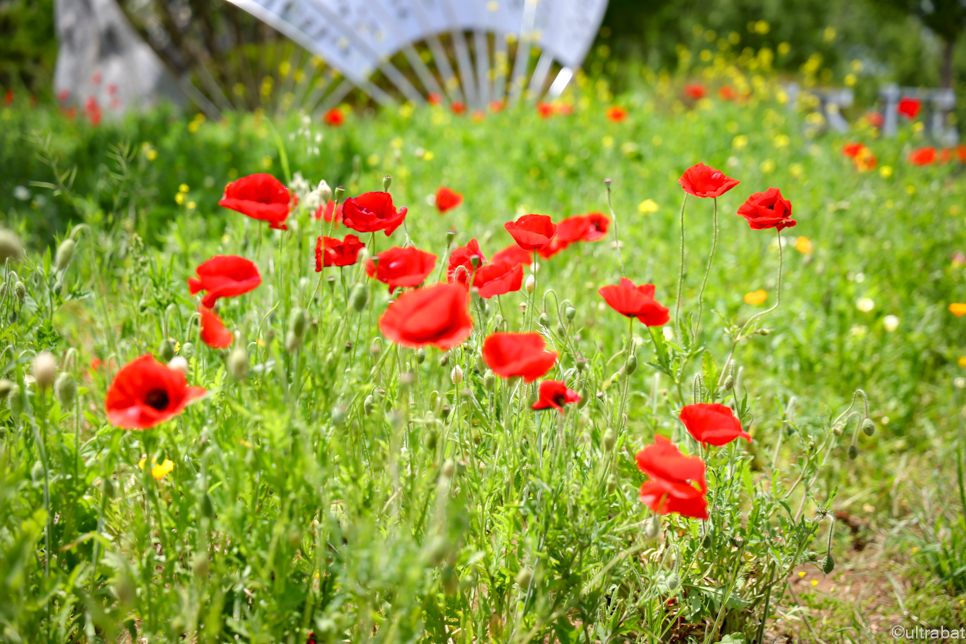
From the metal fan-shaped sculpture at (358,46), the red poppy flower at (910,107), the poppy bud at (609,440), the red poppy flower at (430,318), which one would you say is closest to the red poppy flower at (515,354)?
the red poppy flower at (430,318)

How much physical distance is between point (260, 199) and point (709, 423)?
82 cm

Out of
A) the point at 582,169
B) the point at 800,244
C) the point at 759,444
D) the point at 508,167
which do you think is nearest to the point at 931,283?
the point at 800,244

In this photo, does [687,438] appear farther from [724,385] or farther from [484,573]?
[484,573]

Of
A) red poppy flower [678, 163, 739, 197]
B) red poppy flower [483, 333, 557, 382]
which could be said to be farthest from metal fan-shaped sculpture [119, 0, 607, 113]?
red poppy flower [483, 333, 557, 382]

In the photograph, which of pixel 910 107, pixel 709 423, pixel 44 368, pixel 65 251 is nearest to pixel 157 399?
pixel 44 368

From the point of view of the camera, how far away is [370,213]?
118cm

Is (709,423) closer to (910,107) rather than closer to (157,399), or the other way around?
(157,399)

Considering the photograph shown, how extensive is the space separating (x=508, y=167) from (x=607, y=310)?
221cm

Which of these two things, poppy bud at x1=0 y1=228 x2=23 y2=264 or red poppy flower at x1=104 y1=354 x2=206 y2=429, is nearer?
red poppy flower at x1=104 y1=354 x2=206 y2=429

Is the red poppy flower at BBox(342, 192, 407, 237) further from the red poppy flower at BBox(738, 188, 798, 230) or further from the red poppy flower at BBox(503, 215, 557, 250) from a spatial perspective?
the red poppy flower at BBox(738, 188, 798, 230)

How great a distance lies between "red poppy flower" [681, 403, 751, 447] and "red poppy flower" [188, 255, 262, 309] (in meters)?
0.69

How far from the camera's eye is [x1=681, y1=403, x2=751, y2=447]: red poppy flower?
1.00 meters

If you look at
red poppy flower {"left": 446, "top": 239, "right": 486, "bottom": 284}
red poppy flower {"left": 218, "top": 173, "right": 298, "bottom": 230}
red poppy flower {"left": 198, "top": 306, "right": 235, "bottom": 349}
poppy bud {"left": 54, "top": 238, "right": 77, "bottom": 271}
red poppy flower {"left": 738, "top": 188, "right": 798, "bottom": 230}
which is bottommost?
red poppy flower {"left": 198, "top": 306, "right": 235, "bottom": 349}

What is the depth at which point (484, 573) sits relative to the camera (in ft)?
3.69
